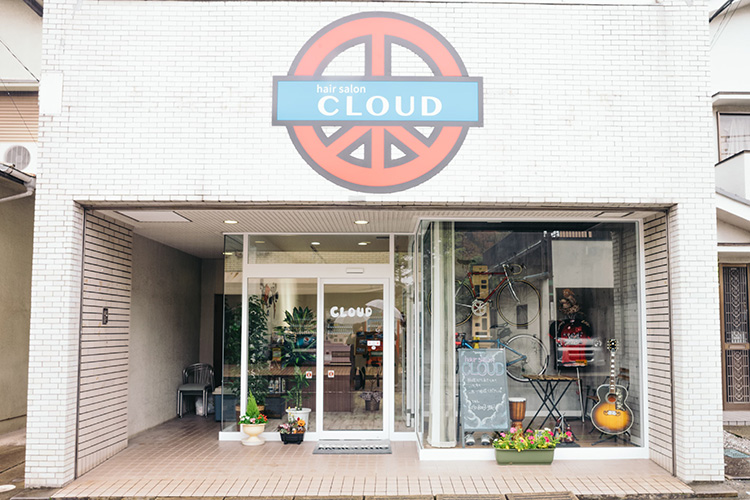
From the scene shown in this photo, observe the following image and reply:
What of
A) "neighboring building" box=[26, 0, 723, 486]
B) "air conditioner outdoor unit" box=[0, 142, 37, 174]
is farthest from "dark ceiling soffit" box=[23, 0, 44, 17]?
"neighboring building" box=[26, 0, 723, 486]

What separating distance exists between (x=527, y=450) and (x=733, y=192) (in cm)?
612

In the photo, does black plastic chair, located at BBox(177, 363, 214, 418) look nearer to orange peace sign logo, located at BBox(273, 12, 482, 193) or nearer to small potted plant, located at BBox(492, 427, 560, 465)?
small potted plant, located at BBox(492, 427, 560, 465)

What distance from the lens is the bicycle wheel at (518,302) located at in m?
7.68

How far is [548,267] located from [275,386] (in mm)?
4089

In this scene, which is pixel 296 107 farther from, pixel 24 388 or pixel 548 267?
pixel 24 388

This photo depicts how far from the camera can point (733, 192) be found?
31.4ft

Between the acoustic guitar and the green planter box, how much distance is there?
37.6 inches

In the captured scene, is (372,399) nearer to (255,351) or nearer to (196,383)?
(255,351)

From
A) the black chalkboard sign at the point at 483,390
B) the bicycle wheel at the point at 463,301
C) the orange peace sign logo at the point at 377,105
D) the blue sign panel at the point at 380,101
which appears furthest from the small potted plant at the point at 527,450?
the blue sign panel at the point at 380,101

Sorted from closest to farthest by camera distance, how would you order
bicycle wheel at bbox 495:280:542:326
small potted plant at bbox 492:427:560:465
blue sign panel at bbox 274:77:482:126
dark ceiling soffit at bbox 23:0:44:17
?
blue sign panel at bbox 274:77:482:126 < small potted plant at bbox 492:427:560:465 < bicycle wheel at bbox 495:280:542:326 < dark ceiling soffit at bbox 23:0:44:17

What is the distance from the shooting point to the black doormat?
710cm

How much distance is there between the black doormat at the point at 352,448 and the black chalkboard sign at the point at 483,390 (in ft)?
3.62

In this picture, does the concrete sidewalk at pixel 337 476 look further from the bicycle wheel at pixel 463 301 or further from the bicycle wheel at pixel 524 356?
the bicycle wheel at pixel 463 301

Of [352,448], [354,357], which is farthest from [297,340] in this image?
[352,448]
